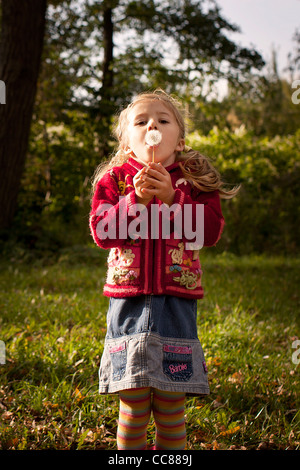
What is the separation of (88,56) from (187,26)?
2.41 m

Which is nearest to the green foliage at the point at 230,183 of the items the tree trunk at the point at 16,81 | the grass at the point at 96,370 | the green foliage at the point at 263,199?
the green foliage at the point at 263,199

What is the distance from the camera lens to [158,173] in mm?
1688

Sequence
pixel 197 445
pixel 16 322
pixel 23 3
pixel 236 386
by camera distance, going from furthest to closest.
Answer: pixel 23 3
pixel 16 322
pixel 236 386
pixel 197 445

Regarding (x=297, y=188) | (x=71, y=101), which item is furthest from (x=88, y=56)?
(x=297, y=188)

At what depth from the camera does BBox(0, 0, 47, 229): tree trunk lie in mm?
6582

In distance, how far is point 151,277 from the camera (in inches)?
71.6

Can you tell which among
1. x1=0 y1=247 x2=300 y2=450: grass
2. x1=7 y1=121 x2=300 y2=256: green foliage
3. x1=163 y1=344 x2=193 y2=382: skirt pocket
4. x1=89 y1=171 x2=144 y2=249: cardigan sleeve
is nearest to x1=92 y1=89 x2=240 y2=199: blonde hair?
x1=89 y1=171 x2=144 y2=249: cardigan sleeve

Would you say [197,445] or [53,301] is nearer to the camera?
[197,445]

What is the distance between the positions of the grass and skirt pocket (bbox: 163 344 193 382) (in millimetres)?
722

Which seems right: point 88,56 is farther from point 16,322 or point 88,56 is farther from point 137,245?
point 137,245

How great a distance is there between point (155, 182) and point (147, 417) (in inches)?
38.7

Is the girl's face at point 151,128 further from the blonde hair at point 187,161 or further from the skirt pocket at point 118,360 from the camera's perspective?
the skirt pocket at point 118,360

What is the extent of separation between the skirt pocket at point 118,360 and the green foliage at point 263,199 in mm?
6747

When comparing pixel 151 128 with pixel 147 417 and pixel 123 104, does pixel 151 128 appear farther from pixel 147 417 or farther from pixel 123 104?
pixel 123 104
